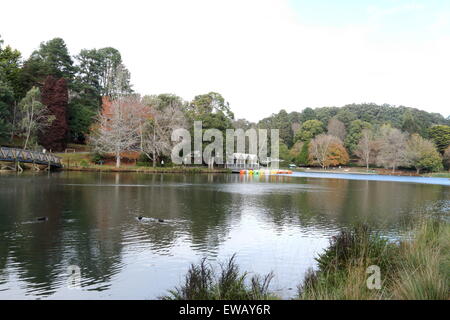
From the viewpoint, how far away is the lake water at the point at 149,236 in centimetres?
857

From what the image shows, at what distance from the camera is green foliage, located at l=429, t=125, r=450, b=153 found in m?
77.7

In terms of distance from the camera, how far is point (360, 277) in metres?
6.37

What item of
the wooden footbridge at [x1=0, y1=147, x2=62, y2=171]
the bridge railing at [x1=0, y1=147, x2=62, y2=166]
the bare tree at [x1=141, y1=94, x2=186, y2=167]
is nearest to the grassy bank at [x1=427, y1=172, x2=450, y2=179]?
the bare tree at [x1=141, y1=94, x2=186, y2=167]

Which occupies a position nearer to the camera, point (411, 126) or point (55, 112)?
point (55, 112)

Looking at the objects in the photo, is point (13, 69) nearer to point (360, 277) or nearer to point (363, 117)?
point (360, 277)

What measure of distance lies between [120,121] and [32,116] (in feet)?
32.3

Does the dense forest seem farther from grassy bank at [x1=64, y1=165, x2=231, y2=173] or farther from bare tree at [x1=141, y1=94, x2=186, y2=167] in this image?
grassy bank at [x1=64, y1=165, x2=231, y2=173]

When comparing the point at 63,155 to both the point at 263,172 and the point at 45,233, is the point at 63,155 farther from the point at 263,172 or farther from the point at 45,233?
the point at 45,233

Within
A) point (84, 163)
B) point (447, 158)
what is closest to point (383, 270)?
point (84, 163)

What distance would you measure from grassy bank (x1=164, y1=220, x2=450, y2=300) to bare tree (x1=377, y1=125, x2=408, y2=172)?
67725 millimetres
